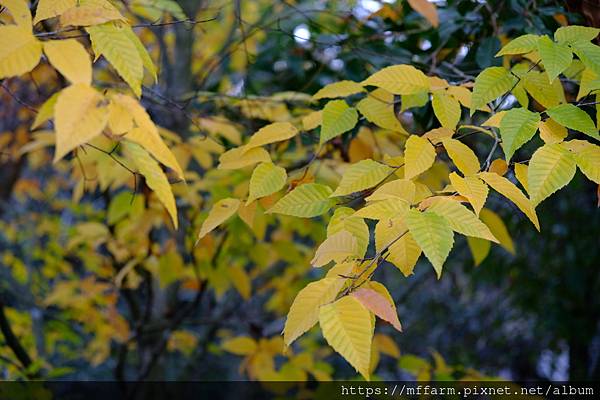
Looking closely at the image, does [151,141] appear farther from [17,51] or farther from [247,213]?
[247,213]

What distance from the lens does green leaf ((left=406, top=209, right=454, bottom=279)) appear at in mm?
679

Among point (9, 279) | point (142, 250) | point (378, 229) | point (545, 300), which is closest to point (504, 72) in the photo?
point (378, 229)

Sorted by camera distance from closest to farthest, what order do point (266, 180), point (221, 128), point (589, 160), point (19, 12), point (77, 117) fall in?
point (77, 117)
point (19, 12)
point (589, 160)
point (266, 180)
point (221, 128)

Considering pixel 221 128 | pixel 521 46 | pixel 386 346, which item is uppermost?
pixel 521 46

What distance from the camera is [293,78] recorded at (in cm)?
212

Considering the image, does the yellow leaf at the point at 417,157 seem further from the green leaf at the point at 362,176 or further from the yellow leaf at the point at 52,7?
the yellow leaf at the point at 52,7

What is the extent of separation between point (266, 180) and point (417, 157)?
0.97 feet

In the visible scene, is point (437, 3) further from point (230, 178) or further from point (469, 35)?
point (230, 178)

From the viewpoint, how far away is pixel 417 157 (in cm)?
83

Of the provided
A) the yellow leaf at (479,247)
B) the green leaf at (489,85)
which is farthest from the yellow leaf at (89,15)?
the yellow leaf at (479,247)

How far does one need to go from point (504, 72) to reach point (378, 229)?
0.36 meters

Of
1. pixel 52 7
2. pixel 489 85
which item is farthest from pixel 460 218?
pixel 52 7

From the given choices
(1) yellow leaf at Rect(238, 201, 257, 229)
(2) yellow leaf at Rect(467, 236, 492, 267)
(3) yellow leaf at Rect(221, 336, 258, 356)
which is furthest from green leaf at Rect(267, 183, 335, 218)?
(3) yellow leaf at Rect(221, 336, 258, 356)

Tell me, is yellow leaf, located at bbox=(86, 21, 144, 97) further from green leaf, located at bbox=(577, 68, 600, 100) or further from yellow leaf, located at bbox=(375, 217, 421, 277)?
green leaf, located at bbox=(577, 68, 600, 100)
